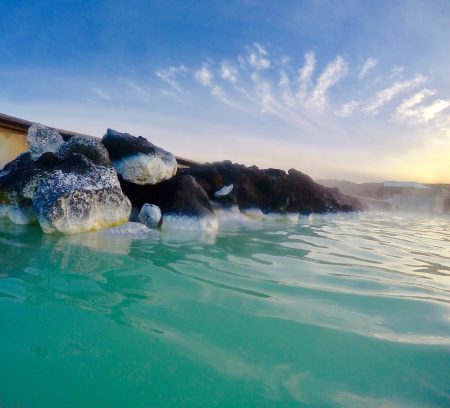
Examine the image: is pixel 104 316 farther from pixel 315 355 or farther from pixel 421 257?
pixel 421 257

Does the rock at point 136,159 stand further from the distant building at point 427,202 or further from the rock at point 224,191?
the distant building at point 427,202

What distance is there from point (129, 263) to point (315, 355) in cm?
→ 173

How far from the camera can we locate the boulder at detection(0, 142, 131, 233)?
3686 millimetres

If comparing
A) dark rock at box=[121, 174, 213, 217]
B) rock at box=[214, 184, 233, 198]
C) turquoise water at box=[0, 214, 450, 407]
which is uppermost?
rock at box=[214, 184, 233, 198]

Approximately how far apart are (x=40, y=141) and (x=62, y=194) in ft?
5.24

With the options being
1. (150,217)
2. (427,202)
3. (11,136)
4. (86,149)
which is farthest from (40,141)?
(427,202)

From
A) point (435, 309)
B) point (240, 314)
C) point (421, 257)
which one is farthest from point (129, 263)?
point (421, 257)

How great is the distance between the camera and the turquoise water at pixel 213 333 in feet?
3.67

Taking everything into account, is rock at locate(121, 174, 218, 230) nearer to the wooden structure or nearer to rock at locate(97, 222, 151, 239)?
rock at locate(97, 222, 151, 239)

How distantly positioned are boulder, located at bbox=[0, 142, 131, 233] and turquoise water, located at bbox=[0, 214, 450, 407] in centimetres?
85

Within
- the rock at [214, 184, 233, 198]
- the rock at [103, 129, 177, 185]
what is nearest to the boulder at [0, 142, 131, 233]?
the rock at [103, 129, 177, 185]

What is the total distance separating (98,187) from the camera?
4.07 meters

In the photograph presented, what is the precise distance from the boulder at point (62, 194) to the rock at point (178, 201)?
2.56ft

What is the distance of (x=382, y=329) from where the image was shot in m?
1.66
